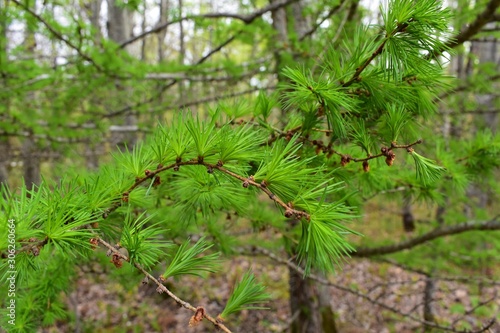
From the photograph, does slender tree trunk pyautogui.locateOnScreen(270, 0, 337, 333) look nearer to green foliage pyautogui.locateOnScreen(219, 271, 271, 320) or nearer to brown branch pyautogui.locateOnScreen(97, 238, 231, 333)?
green foliage pyautogui.locateOnScreen(219, 271, 271, 320)

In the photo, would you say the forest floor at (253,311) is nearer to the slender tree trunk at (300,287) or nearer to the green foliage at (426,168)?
the slender tree trunk at (300,287)

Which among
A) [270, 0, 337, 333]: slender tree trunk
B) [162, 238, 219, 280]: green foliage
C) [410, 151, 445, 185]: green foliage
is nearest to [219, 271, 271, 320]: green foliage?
[162, 238, 219, 280]: green foliage

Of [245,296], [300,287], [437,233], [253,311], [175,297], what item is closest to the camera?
[175,297]

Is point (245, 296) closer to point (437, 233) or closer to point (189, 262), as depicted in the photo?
point (189, 262)

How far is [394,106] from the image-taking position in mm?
848

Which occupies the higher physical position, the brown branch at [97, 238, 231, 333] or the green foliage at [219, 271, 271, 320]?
the brown branch at [97, 238, 231, 333]

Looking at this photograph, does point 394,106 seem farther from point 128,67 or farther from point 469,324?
point 469,324

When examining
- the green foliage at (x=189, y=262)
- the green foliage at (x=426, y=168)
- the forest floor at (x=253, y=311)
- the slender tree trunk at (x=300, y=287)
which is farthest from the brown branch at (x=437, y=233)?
the forest floor at (x=253, y=311)

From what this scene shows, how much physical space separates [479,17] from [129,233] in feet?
6.10

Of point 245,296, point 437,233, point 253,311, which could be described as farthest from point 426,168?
point 253,311

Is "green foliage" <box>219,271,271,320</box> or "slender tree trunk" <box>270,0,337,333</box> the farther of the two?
"slender tree trunk" <box>270,0,337,333</box>

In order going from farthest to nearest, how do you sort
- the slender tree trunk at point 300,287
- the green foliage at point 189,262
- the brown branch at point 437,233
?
the slender tree trunk at point 300,287
the brown branch at point 437,233
the green foliage at point 189,262

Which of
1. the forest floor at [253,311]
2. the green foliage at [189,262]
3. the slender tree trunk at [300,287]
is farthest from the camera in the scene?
the forest floor at [253,311]

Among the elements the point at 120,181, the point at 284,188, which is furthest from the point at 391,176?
the point at 120,181
